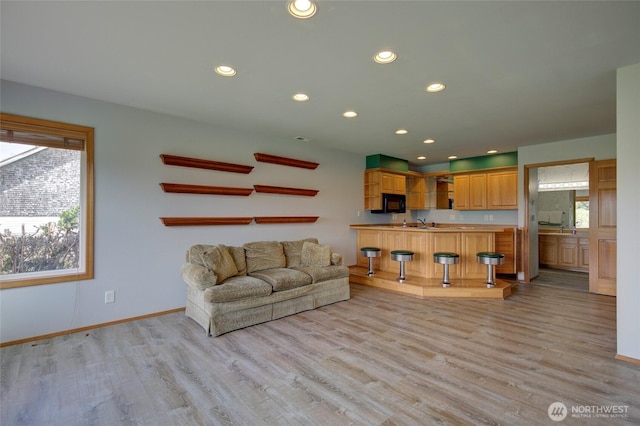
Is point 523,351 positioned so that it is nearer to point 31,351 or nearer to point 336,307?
point 336,307

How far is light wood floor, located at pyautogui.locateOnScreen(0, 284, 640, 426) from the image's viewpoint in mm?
1943

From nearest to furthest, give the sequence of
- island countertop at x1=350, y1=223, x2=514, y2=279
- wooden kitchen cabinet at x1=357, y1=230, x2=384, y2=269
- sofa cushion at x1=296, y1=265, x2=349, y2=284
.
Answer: sofa cushion at x1=296, y1=265, x2=349, y2=284 < island countertop at x1=350, y1=223, x2=514, y2=279 < wooden kitchen cabinet at x1=357, y1=230, x2=384, y2=269

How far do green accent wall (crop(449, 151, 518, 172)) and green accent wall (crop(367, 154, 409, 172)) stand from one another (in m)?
1.24

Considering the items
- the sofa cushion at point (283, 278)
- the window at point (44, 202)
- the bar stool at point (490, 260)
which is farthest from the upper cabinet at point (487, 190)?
the window at point (44, 202)

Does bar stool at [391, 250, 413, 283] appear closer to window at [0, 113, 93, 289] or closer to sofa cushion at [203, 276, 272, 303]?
sofa cushion at [203, 276, 272, 303]

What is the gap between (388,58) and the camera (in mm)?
2488

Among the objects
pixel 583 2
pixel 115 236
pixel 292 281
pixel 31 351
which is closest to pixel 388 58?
pixel 583 2

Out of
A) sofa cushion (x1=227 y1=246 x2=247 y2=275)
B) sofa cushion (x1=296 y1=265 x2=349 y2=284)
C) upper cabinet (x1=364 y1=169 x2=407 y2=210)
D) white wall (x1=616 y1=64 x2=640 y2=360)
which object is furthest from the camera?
upper cabinet (x1=364 y1=169 x2=407 y2=210)

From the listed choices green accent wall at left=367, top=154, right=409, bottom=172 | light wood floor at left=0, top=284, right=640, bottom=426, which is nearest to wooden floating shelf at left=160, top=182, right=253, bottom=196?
light wood floor at left=0, top=284, right=640, bottom=426

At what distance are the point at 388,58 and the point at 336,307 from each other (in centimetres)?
312

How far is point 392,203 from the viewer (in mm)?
6562

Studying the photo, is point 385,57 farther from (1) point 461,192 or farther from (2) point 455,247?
(1) point 461,192

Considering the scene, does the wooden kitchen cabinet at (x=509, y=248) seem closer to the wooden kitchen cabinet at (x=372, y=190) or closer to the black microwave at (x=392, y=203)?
the black microwave at (x=392, y=203)

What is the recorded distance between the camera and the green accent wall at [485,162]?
19.9 feet
